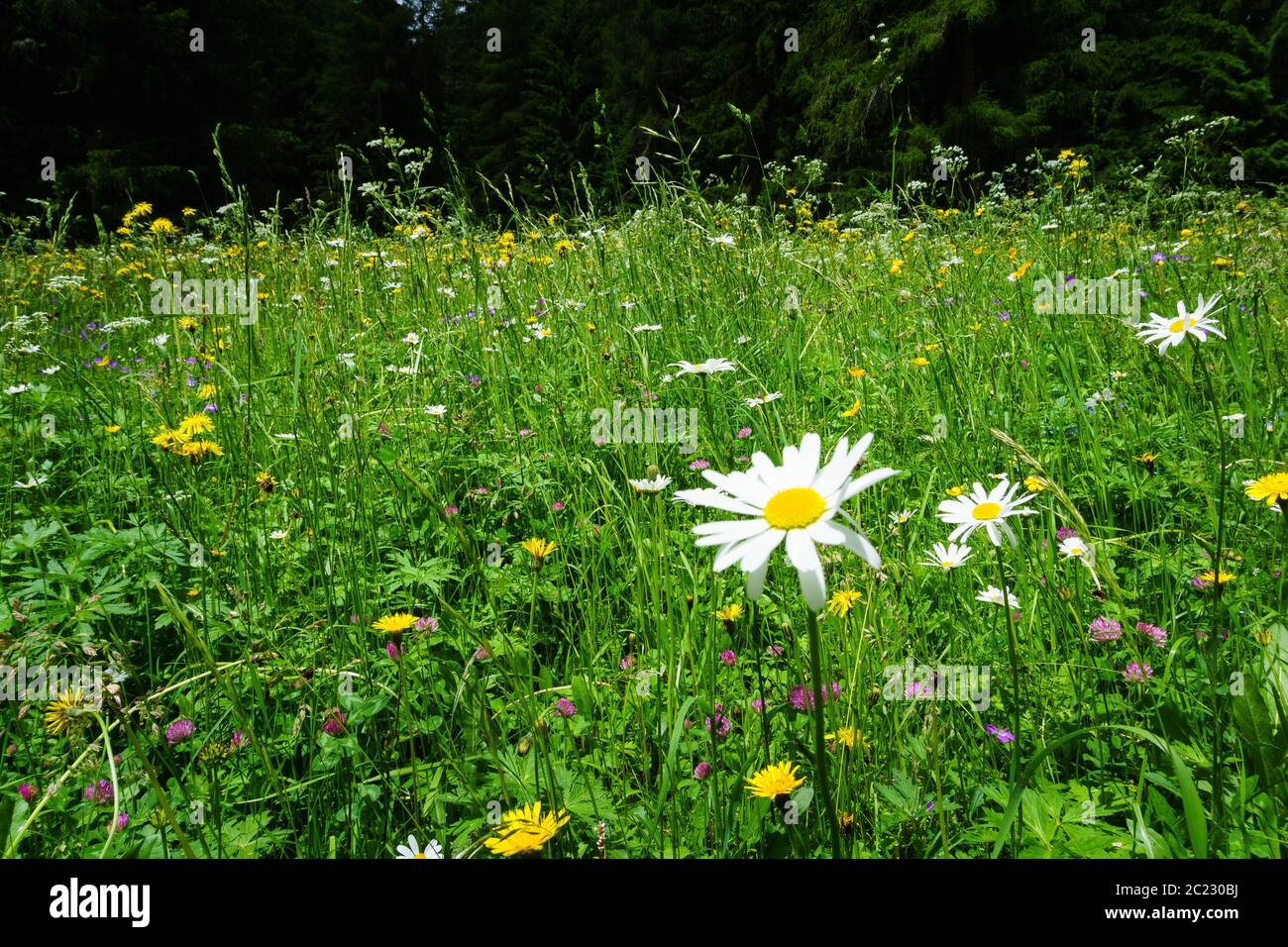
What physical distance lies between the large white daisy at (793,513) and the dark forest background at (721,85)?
24.9 ft

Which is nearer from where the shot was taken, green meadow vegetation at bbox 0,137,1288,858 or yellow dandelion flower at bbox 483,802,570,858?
yellow dandelion flower at bbox 483,802,570,858

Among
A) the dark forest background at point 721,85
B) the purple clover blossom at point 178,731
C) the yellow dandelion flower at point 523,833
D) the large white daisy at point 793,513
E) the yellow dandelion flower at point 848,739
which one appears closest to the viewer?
the large white daisy at point 793,513

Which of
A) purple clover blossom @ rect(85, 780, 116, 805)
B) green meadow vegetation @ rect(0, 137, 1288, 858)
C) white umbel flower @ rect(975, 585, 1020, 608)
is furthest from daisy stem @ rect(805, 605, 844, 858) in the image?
purple clover blossom @ rect(85, 780, 116, 805)

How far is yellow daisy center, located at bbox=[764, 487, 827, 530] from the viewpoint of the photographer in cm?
55

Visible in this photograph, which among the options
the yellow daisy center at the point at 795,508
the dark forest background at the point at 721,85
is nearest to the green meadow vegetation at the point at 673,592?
the yellow daisy center at the point at 795,508

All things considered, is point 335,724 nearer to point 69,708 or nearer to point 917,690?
point 69,708

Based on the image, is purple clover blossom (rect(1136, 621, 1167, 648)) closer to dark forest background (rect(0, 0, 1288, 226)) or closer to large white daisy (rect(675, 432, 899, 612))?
large white daisy (rect(675, 432, 899, 612))

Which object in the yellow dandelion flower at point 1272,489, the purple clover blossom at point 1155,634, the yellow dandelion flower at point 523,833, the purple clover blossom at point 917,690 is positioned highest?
the yellow dandelion flower at point 1272,489

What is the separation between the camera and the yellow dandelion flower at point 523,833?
2.22 feet

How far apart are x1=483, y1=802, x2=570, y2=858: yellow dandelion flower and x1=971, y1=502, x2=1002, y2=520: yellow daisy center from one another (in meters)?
0.64

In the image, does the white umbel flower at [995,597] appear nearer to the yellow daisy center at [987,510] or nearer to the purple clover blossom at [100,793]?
the yellow daisy center at [987,510]

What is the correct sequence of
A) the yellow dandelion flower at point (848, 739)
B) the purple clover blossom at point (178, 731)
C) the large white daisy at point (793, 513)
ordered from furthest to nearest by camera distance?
the purple clover blossom at point (178, 731), the yellow dandelion flower at point (848, 739), the large white daisy at point (793, 513)

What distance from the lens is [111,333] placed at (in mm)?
3395
